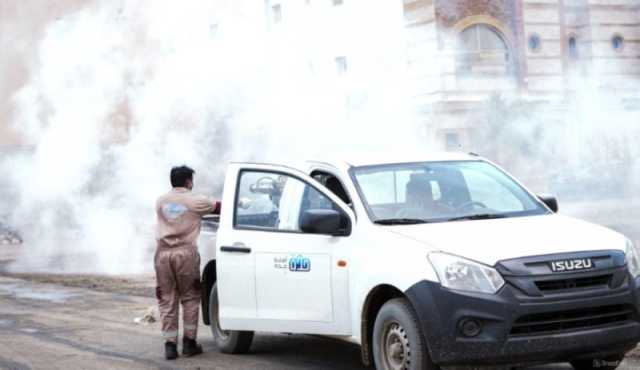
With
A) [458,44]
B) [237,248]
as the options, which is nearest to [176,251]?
[237,248]

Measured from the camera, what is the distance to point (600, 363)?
799 centimetres

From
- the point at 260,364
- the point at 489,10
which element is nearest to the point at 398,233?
the point at 260,364

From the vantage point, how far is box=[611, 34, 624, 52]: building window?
3897cm

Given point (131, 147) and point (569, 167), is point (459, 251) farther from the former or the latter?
point (569, 167)

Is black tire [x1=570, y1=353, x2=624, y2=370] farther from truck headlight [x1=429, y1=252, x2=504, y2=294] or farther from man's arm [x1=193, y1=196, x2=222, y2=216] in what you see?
man's arm [x1=193, y1=196, x2=222, y2=216]

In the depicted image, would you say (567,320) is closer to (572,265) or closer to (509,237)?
(572,265)

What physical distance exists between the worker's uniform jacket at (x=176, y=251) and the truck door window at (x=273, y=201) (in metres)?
0.58

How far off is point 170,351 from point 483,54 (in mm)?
28797

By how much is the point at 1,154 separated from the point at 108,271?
11.9m

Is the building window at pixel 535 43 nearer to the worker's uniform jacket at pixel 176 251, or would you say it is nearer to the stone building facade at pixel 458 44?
the stone building facade at pixel 458 44

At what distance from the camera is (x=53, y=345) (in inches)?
429

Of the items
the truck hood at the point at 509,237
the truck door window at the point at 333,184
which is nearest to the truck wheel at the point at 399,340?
the truck hood at the point at 509,237

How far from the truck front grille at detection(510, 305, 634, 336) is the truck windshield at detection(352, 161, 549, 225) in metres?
1.18

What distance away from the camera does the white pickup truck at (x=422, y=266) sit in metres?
7.16
